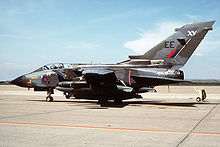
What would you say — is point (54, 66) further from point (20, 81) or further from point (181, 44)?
point (181, 44)

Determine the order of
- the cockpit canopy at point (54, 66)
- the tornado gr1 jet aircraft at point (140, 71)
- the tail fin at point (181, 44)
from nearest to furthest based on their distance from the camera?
the tornado gr1 jet aircraft at point (140, 71) → the tail fin at point (181, 44) → the cockpit canopy at point (54, 66)

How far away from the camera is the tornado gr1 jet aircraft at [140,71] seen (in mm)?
15977

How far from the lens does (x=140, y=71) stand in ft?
54.1

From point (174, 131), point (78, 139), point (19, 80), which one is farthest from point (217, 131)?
point (19, 80)

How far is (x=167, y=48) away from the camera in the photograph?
16641mm

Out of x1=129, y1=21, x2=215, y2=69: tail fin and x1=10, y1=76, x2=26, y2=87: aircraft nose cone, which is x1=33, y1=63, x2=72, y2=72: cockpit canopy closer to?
x1=10, y1=76, x2=26, y2=87: aircraft nose cone

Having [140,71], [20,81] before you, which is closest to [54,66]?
[20,81]

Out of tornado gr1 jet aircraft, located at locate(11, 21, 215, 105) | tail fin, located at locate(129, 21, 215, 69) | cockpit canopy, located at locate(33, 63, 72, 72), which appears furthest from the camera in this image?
cockpit canopy, located at locate(33, 63, 72, 72)

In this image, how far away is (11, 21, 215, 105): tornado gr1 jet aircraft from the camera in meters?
16.0

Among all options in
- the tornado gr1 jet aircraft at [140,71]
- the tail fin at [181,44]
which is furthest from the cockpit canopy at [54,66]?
the tail fin at [181,44]

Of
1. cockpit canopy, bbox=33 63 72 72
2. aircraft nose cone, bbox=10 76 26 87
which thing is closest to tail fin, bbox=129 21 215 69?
cockpit canopy, bbox=33 63 72 72

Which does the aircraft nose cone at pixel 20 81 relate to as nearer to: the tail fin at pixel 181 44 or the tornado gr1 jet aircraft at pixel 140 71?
the tornado gr1 jet aircraft at pixel 140 71

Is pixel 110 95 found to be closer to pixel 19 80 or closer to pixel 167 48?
pixel 167 48

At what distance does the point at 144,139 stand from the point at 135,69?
10.5 meters
